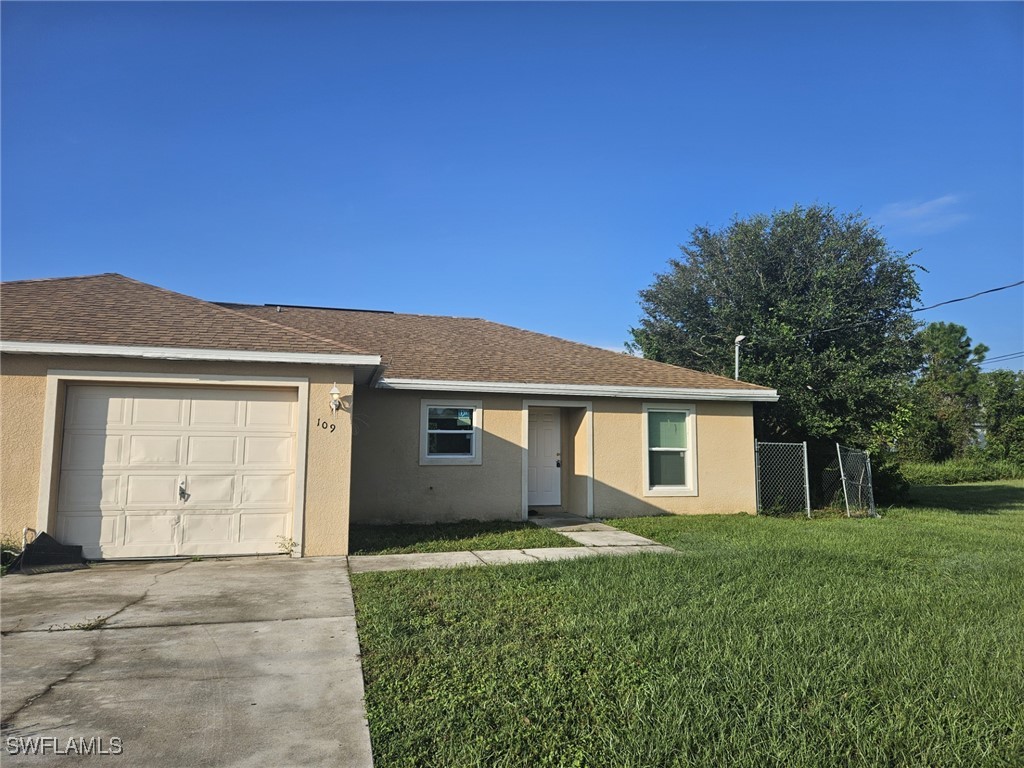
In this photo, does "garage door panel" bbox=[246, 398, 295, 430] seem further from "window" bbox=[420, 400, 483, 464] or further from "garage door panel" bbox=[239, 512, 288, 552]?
"window" bbox=[420, 400, 483, 464]

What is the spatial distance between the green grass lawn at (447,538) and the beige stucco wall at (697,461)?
90.3 inches

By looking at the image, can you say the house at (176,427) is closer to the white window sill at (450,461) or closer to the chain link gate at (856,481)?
the white window sill at (450,461)

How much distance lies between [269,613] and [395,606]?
3.68 ft

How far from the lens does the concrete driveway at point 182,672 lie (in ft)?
9.95

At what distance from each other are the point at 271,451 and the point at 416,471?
326 centimetres

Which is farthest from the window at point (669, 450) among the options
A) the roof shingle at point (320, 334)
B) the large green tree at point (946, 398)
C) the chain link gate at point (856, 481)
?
the large green tree at point (946, 398)

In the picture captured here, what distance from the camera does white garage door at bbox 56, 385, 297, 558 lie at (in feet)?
24.6

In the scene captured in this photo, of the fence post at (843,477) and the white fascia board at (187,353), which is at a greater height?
the white fascia board at (187,353)

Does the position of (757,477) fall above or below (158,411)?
below

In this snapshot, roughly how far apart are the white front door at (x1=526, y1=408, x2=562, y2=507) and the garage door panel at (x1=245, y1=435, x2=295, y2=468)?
559 cm

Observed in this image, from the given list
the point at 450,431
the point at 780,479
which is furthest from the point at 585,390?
the point at 780,479

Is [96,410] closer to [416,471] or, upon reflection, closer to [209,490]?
[209,490]

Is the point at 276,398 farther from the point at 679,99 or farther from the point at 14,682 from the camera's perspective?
the point at 679,99

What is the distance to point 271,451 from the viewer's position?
809 centimetres
